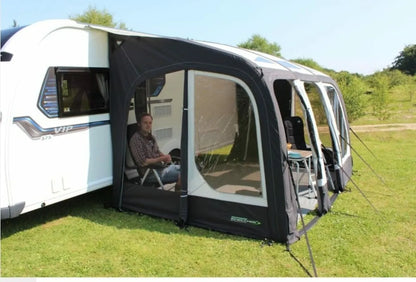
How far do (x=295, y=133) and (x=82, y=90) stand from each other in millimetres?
3486

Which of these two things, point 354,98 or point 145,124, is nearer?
point 145,124

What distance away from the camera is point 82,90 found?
Result: 4.48m

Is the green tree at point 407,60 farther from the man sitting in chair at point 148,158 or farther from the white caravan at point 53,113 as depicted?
the white caravan at point 53,113

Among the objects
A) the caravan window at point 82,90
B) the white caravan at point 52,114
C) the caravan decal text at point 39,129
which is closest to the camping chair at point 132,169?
the white caravan at point 52,114

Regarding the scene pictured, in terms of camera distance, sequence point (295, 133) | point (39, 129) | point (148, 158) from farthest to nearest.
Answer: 1. point (295, 133)
2. point (148, 158)
3. point (39, 129)

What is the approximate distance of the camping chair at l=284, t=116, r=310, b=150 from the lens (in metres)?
6.20

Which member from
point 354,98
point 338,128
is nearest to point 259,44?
point 354,98

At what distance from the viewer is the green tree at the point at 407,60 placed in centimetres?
5327

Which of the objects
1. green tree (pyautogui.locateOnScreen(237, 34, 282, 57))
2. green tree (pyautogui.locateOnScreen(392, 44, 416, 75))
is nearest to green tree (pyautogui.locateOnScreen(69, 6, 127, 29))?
green tree (pyautogui.locateOnScreen(237, 34, 282, 57))

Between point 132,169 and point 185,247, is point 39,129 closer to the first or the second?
point 132,169

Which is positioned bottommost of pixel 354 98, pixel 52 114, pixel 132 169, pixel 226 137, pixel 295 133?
pixel 132 169

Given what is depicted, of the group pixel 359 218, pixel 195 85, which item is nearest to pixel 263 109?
pixel 195 85

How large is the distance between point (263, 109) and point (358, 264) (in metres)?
1.69

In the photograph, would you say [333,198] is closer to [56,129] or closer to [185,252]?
[185,252]
